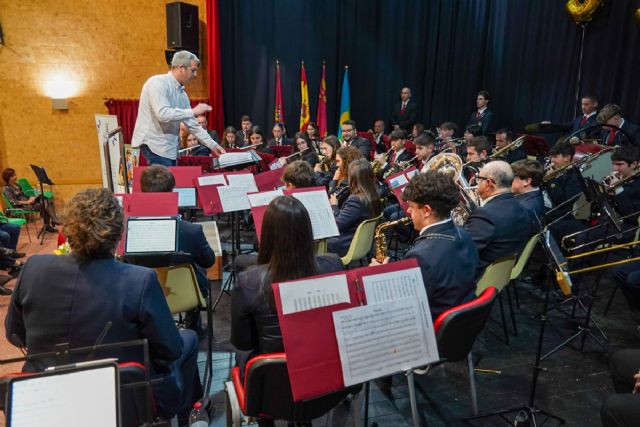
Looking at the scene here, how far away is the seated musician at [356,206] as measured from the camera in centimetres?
403

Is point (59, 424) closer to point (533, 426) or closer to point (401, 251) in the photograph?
point (533, 426)

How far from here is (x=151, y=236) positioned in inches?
107

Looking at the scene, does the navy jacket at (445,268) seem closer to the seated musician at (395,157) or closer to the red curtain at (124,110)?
the seated musician at (395,157)

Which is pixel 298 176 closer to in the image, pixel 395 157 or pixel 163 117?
pixel 163 117

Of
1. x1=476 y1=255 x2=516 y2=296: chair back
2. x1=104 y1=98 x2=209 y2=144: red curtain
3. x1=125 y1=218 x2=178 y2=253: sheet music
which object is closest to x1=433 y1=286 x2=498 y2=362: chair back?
x1=476 y1=255 x2=516 y2=296: chair back

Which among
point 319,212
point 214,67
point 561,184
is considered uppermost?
point 214,67

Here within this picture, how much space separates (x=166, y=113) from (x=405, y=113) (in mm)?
6772

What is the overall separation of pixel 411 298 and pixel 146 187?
2357 millimetres

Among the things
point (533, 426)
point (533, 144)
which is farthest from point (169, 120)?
point (533, 144)

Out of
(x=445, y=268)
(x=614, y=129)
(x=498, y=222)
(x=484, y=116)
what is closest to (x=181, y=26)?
(x=484, y=116)

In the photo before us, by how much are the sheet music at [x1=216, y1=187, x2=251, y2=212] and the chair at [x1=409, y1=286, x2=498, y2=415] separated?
2.27m

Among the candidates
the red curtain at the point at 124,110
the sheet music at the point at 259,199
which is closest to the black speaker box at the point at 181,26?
the red curtain at the point at 124,110

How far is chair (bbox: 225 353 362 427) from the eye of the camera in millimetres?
1729

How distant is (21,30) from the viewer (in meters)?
7.96
